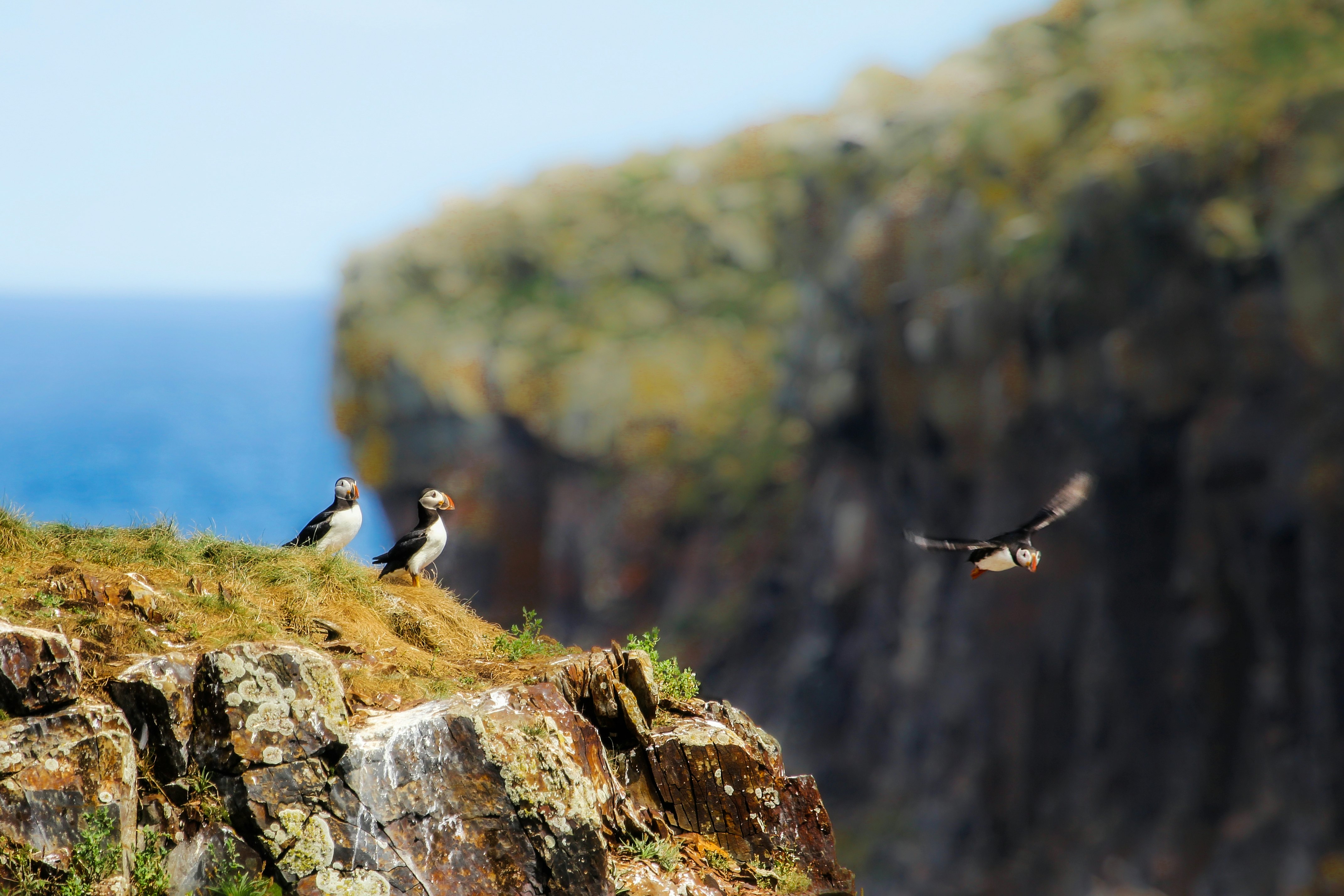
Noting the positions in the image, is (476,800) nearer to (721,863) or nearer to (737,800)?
(721,863)

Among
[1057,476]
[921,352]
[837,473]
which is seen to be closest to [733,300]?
[837,473]

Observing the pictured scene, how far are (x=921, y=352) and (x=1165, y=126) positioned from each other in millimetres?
17832

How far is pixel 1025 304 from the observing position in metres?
68.6

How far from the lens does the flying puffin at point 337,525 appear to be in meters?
16.3

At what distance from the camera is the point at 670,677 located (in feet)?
50.6

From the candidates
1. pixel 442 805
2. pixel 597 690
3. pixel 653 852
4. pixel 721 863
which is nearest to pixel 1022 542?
pixel 721 863

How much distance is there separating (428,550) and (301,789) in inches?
200

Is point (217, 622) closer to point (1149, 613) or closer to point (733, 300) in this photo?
point (1149, 613)

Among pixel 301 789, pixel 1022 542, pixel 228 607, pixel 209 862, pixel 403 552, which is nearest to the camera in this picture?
pixel 209 862

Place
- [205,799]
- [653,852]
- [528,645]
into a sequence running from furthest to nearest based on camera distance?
[528,645] → [653,852] → [205,799]

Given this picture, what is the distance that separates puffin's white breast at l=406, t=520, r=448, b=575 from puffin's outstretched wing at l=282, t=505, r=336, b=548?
1.18m

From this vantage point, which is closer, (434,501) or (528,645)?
(528,645)

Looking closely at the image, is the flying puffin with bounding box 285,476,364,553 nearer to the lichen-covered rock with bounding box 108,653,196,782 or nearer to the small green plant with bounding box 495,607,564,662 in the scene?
the small green plant with bounding box 495,607,564,662

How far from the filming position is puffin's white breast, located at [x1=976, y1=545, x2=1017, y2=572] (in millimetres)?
16422
